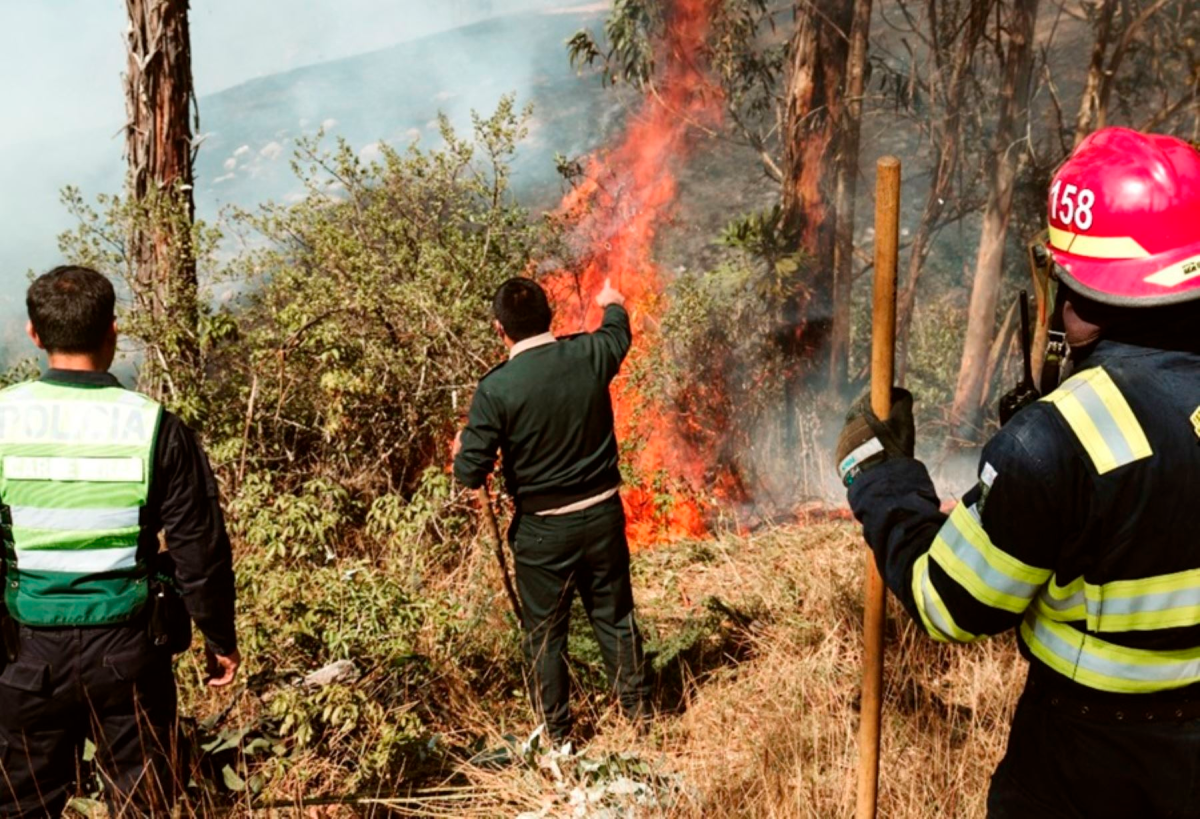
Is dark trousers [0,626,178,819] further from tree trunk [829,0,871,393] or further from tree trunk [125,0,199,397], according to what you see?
tree trunk [829,0,871,393]

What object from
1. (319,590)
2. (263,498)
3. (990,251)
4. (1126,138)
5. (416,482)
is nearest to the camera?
(1126,138)

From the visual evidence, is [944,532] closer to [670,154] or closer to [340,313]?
[340,313]

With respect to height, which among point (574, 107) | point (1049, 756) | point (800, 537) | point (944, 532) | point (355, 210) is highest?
point (574, 107)

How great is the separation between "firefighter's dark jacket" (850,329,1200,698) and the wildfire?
16.8 feet

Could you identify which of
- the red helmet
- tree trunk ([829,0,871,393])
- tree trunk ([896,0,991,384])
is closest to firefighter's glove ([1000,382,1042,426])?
the red helmet

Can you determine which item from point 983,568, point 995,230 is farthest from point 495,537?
point 995,230

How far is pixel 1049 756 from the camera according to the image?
1973 millimetres

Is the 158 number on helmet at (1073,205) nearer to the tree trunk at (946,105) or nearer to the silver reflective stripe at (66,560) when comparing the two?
the silver reflective stripe at (66,560)

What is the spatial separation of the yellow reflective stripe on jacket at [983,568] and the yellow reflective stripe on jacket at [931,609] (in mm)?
56

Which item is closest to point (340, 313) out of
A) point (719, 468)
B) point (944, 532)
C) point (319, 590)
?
point (319, 590)

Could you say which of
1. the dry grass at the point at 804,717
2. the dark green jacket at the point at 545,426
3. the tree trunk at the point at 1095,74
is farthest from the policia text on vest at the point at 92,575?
the tree trunk at the point at 1095,74

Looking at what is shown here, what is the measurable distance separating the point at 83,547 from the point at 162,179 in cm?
419

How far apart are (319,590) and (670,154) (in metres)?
5.45

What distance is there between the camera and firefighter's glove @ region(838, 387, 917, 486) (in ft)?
7.02
